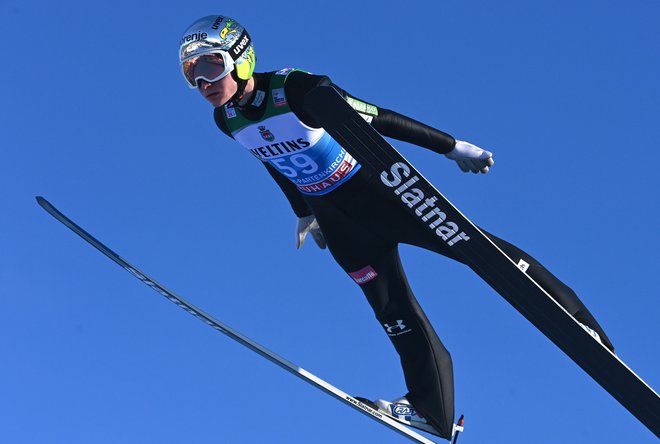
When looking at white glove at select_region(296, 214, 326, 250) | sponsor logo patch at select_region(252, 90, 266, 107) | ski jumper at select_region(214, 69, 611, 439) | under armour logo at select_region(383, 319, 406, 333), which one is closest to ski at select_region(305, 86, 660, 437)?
ski jumper at select_region(214, 69, 611, 439)

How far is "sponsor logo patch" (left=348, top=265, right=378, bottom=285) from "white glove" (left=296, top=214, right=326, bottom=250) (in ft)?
2.73

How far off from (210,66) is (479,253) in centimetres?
246

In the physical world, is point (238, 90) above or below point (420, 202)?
above

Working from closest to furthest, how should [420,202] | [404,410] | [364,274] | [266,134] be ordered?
[420,202] → [266,134] → [364,274] → [404,410]

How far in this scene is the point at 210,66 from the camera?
7.54 m

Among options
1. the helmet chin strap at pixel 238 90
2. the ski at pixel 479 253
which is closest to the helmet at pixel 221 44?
the helmet chin strap at pixel 238 90

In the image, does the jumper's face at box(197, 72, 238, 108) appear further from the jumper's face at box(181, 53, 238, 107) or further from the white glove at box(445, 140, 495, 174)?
the white glove at box(445, 140, 495, 174)

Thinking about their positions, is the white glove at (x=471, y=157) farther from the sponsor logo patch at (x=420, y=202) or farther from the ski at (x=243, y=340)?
the ski at (x=243, y=340)

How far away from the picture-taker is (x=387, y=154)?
7336 mm

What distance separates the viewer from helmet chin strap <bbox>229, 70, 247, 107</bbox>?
7.58m

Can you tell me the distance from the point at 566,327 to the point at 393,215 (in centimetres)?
160

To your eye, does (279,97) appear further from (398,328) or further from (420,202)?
(398,328)

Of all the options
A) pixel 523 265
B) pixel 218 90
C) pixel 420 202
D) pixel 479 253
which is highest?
pixel 218 90

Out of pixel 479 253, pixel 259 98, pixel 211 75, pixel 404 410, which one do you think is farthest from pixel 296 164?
pixel 404 410
